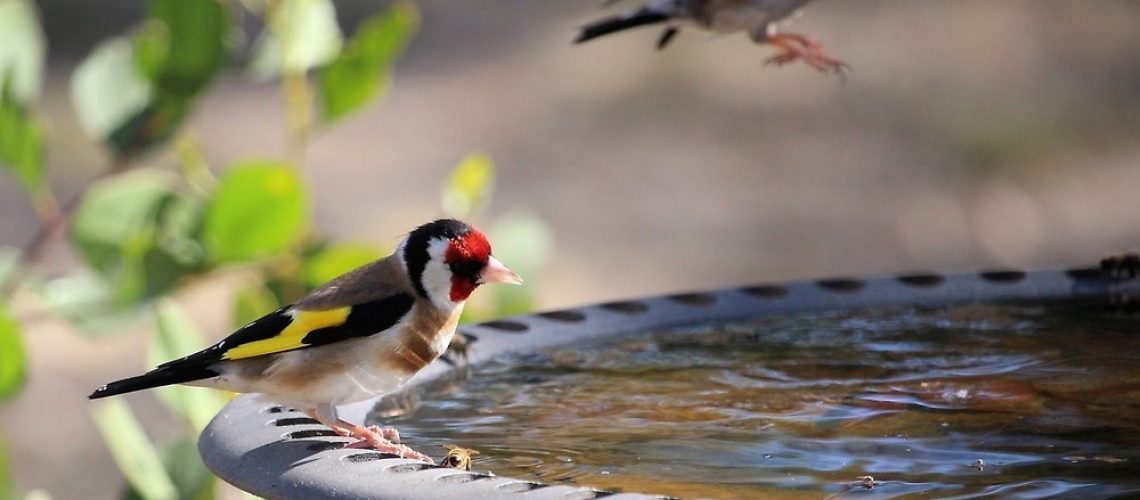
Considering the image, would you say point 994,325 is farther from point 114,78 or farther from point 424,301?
point 114,78

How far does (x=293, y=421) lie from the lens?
2.13 m

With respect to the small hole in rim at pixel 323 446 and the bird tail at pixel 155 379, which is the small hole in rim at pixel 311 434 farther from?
the bird tail at pixel 155 379

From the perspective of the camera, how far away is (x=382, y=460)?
71.0 inches

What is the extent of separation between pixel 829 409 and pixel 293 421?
0.73m

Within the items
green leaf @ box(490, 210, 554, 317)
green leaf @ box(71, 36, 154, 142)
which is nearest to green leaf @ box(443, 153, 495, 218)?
green leaf @ box(490, 210, 554, 317)

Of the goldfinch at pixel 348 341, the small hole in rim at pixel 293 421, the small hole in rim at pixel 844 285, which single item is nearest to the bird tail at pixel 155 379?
the goldfinch at pixel 348 341

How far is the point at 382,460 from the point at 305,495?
9cm

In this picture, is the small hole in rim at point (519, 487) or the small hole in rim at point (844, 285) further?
the small hole in rim at point (844, 285)

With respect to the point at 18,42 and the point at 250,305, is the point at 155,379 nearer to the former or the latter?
the point at 250,305

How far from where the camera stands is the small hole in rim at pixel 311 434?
1.98 metres

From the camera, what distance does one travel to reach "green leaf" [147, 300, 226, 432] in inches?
109

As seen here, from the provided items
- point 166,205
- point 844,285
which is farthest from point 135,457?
point 844,285

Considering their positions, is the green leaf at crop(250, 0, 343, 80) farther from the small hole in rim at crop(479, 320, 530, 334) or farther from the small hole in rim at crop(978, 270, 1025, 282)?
the small hole in rim at crop(978, 270, 1025, 282)

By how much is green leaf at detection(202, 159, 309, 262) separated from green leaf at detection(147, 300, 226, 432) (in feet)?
0.43
